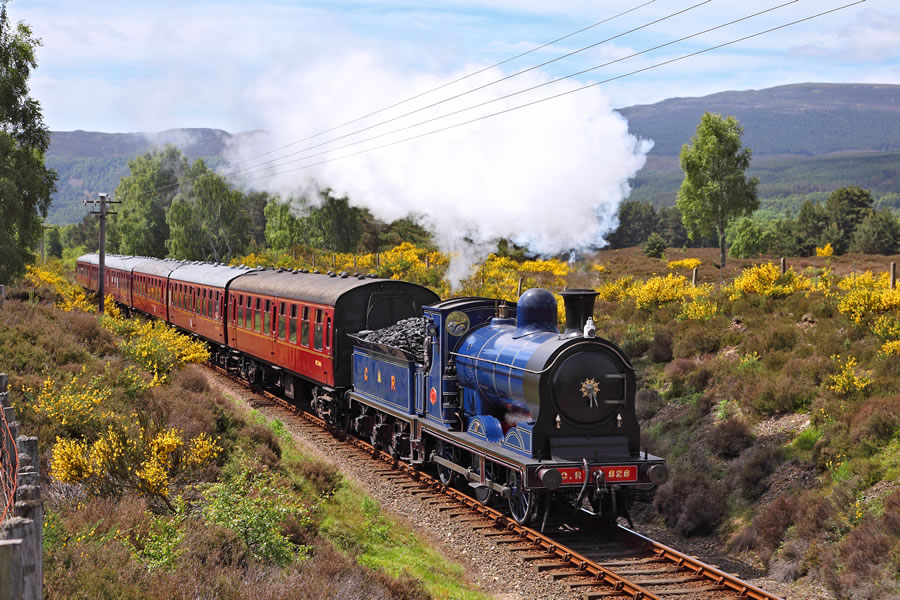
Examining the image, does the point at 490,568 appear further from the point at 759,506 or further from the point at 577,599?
the point at 759,506

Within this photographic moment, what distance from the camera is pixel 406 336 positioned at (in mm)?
16422

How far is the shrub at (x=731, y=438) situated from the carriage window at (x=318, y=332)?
8942 mm

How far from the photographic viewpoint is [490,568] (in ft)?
36.6

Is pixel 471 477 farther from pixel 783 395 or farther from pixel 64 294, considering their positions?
pixel 64 294

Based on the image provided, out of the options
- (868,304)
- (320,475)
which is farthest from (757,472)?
(320,475)

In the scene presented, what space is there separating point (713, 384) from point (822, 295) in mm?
4486

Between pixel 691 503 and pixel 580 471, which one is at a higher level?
pixel 580 471

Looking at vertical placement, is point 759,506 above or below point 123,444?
below

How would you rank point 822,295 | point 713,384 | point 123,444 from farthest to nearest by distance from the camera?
point 822,295 → point 713,384 → point 123,444

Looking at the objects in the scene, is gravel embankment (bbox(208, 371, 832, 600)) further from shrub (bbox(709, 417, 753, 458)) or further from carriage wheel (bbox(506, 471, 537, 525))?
shrub (bbox(709, 417, 753, 458))

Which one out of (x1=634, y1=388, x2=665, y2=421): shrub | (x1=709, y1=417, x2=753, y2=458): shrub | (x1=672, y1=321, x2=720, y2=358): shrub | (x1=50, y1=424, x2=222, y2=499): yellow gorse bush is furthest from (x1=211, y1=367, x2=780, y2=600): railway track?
A: (x1=672, y1=321, x2=720, y2=358): shrub

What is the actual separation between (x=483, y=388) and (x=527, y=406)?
4.56 ft

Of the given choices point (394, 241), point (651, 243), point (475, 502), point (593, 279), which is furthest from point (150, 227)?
point (475, 502)

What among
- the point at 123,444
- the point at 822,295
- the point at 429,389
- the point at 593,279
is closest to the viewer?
the point at 123,444
